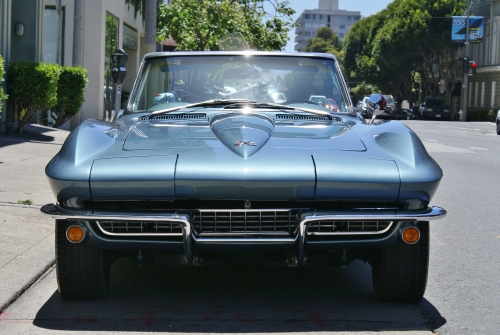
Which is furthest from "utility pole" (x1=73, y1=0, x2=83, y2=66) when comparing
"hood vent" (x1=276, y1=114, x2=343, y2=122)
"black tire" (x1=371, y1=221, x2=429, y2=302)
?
"black tire" (x1=371, y1=221, x2=429, y2=302)

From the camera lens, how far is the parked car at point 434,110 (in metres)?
61.1

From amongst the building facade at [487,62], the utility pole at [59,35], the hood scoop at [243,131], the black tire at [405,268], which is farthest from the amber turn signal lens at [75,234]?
the building facade at [487,62]

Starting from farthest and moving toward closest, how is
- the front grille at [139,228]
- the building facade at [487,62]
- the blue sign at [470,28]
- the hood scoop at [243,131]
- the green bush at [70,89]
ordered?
the building facade at [487,62]
the blue sign at [470,28]
the green bush at [70,89]
the hood scoop at [243,131]
the front grille at [139,228]

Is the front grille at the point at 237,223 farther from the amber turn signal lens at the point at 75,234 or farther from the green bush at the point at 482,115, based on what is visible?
the green bush at the point at 482,115

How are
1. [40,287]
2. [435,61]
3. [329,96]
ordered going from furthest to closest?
[435,61] < [329,96] < [40,287]

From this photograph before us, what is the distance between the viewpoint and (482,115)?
58.6m

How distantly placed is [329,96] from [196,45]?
2633 centimetres

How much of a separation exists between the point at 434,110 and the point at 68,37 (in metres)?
41.6

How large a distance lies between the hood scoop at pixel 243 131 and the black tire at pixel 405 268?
92 cm

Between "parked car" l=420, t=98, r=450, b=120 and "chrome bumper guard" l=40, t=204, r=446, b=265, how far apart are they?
58.3m

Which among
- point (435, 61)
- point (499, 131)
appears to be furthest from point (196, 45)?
point (435, 61)

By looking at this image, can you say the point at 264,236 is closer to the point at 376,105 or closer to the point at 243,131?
the point at 243,131

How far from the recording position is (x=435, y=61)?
218 feet

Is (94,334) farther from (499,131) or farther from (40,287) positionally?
(499,131)
